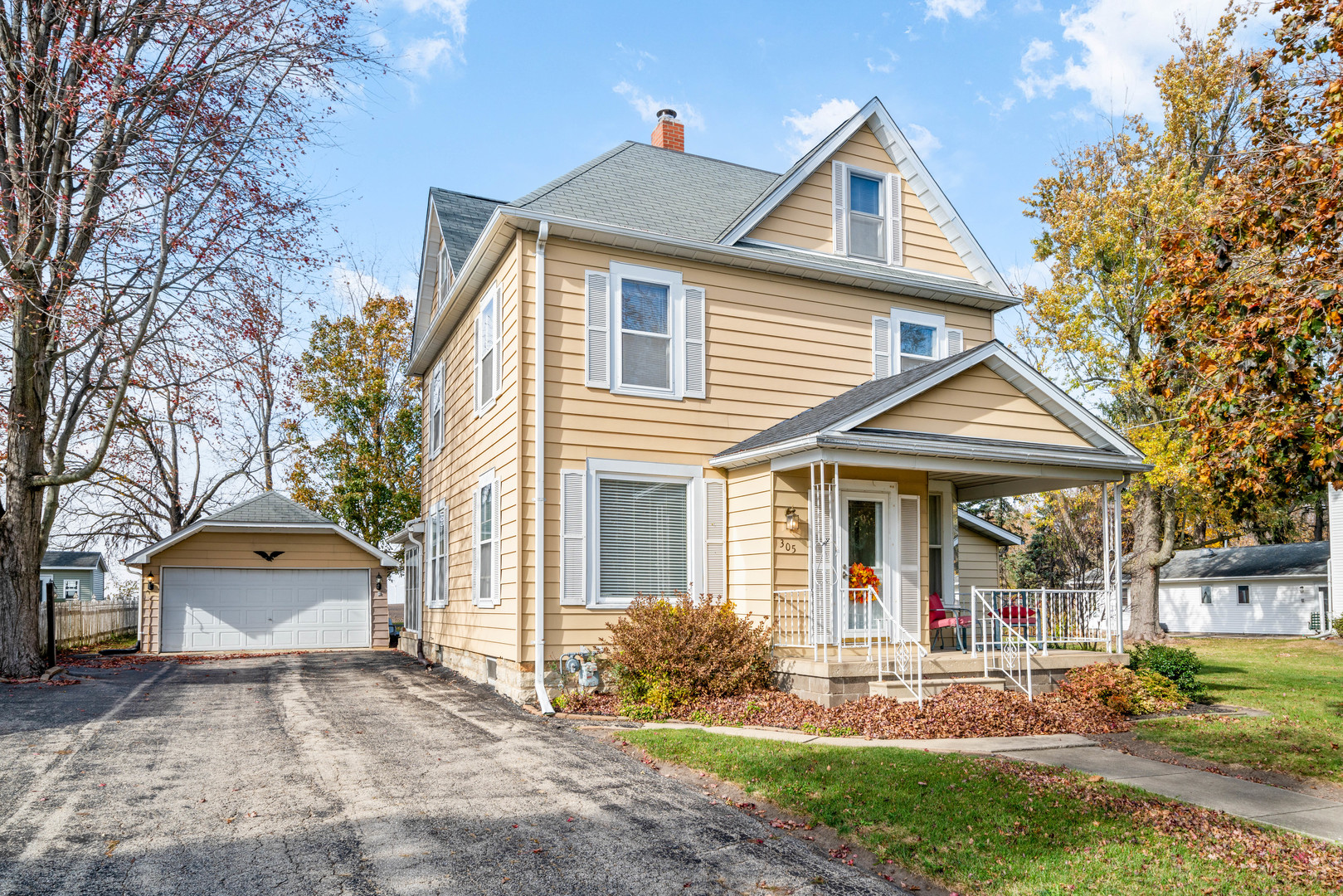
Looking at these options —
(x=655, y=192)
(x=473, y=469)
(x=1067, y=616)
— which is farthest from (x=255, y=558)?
(x=1067, y=616)

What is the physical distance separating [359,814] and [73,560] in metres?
50.1

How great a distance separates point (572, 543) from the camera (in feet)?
37.4

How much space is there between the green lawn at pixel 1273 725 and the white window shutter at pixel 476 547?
865 centimetres

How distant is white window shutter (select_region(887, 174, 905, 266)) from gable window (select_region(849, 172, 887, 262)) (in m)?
0.11

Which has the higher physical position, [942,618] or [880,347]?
[880,347]

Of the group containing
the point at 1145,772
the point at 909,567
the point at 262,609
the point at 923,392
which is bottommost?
the point at 262,609

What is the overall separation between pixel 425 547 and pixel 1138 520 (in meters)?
16.8

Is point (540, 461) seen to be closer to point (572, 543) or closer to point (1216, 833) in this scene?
point (572, 543)

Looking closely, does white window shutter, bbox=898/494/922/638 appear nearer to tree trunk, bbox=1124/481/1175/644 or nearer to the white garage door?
tree trunk, bbox=1124/481/1175/644

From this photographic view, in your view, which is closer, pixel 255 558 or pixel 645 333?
pixel 645 333

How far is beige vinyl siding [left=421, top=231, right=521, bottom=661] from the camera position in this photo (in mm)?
11594

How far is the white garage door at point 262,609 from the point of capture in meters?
22.3

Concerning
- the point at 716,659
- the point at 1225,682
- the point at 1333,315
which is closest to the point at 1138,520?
the point at 1225,682

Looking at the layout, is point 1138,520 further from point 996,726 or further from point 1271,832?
point 1271,832
